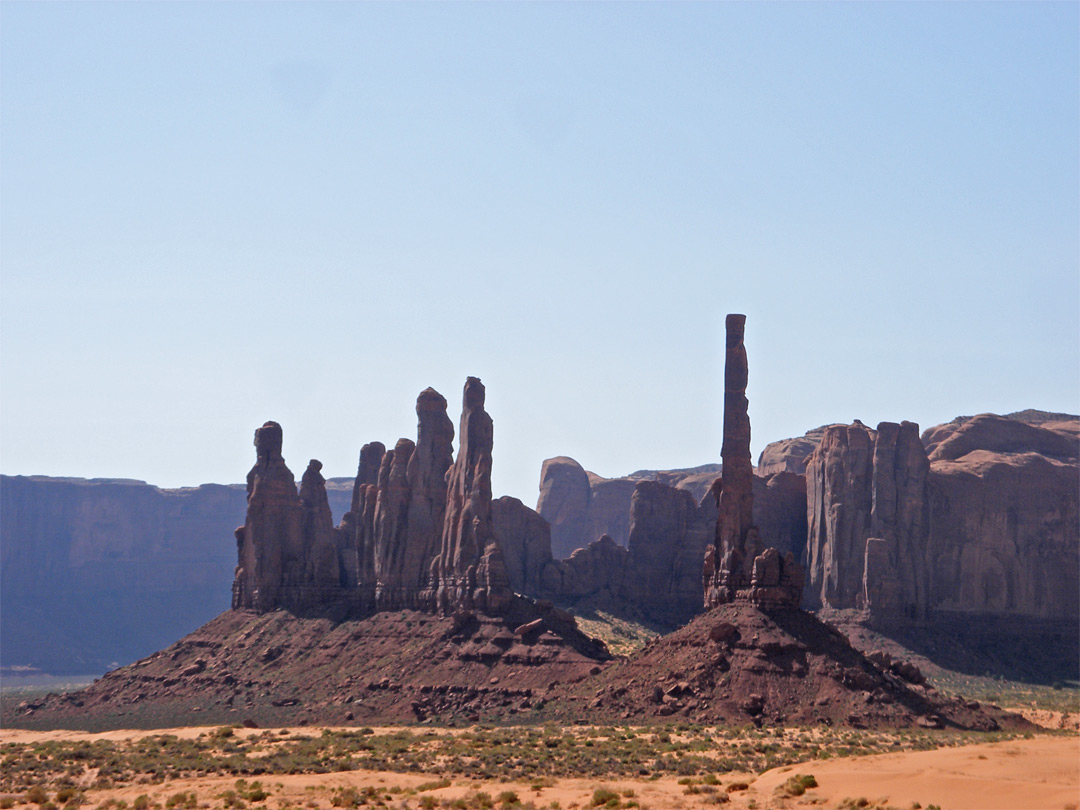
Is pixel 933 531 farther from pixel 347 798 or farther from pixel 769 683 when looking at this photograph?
pixel 347 798

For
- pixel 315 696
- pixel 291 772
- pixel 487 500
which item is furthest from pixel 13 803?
pixel 487 500

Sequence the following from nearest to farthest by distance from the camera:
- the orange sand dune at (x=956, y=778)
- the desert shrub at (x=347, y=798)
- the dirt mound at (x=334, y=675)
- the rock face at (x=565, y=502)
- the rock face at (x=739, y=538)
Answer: the orange sand dune at (x=956, y=778) → the desert shrub at (x=347, y=798) → the rock face at (x=739, y=538) → the dirt mound at (x=334, y=675) → the rock face at (x=565, y=502)

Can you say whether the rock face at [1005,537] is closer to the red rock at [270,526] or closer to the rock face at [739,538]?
the rock face at [739,538]

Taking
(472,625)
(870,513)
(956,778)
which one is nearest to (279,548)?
(472,625)

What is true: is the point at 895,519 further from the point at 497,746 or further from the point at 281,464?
the point at 497,746

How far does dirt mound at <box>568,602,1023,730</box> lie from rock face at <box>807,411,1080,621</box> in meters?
40.1

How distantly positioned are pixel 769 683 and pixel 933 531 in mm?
54825

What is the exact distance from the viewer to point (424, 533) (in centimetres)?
10419

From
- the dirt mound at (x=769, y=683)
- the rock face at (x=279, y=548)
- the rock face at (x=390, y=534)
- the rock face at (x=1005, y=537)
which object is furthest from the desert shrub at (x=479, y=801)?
the rock face at (x=1005, y=537)

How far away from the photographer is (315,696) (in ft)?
309

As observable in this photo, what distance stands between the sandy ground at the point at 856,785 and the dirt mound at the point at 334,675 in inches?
979

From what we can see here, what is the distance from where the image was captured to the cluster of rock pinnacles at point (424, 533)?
82.2 metres

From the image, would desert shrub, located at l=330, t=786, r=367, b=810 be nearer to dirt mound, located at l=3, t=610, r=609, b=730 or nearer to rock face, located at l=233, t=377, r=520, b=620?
dirt mound, located at l=3, t=610, r=609, b=730

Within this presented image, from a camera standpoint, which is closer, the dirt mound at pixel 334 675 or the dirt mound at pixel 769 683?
the dirt mound at pixel 769 683
